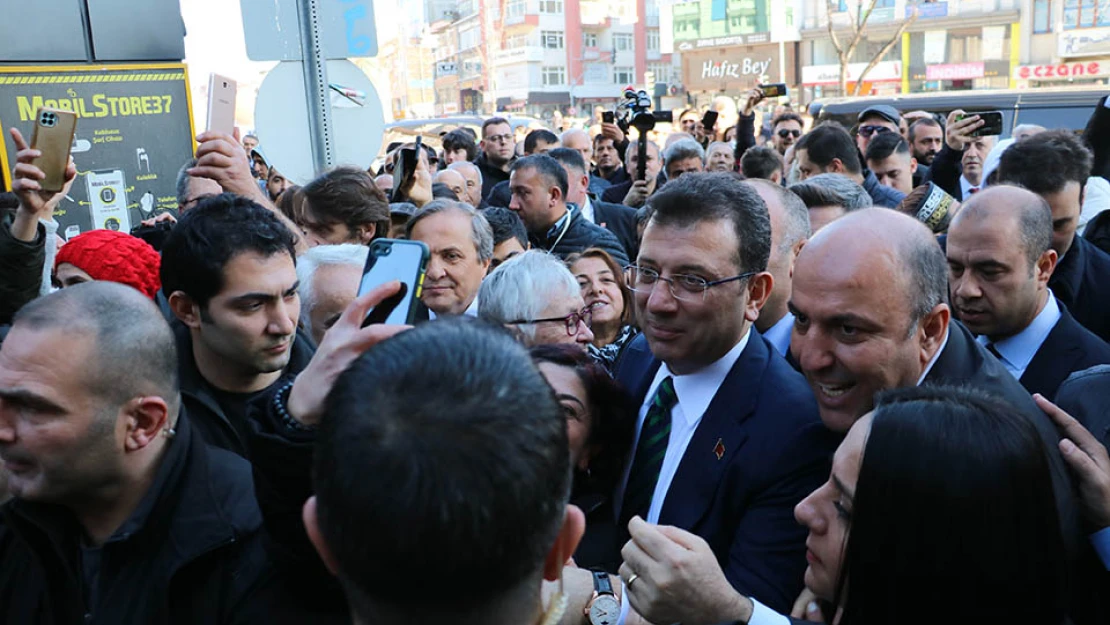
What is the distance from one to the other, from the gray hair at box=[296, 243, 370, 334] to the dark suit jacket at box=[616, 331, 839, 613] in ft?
5.77

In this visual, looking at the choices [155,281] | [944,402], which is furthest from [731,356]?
[155,281]

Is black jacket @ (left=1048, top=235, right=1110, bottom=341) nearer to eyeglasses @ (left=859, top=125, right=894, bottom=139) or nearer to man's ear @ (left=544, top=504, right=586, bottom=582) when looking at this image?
man's ear @ (left=544, top=504, right=586, bottom=582)

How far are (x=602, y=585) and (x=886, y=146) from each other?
5.53m

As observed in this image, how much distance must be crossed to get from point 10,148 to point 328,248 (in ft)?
14.2

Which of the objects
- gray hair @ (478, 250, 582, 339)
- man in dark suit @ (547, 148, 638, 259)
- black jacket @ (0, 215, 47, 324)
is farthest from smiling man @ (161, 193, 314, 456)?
man in dark suit @ (547, 148, 638, 259)

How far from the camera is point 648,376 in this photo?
286cm

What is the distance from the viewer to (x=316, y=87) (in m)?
4.70

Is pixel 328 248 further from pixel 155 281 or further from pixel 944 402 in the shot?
pixel 944 402

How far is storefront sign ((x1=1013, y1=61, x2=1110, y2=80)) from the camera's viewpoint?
116 feet

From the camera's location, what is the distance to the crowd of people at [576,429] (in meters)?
1.18

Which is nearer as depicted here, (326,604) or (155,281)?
(326,604)

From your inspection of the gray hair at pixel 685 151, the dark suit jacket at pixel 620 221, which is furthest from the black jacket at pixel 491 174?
the dark suit jacket at pixel 620 221

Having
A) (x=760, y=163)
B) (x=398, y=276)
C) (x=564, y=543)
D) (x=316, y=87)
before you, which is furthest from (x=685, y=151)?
(x=564, y=543)

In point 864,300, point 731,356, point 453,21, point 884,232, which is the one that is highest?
point 453,21
